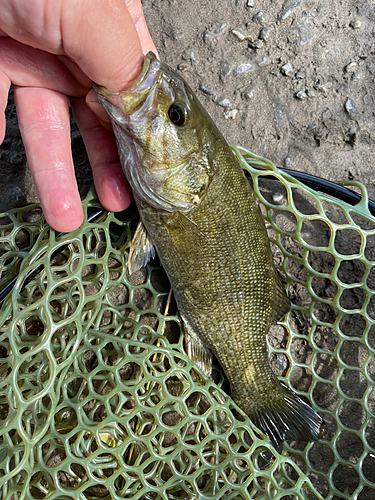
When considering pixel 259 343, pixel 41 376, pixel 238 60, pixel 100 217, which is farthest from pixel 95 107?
pixel 259 343

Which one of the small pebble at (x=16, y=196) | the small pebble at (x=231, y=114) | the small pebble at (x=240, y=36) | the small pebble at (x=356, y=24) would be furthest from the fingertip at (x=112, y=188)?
the small pebble at (x=356, y=24)

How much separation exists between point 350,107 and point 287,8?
0.74 meters

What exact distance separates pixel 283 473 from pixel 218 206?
4.21ft

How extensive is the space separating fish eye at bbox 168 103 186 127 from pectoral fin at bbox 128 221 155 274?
539mm

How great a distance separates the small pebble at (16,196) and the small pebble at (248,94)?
148 cm

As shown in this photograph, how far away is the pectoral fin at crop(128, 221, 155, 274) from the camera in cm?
199

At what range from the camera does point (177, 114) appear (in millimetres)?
1694

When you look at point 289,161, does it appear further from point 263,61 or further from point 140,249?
point 140,249

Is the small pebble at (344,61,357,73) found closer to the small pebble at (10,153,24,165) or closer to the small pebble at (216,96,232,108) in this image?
the small pebble at (216,96,232,108)

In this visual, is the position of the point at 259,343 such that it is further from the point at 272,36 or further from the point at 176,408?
the point at 272,36

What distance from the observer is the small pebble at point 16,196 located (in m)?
2.36

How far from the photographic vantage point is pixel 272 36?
95.1 inches

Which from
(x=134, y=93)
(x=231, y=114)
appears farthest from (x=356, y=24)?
(x=134, y=93)

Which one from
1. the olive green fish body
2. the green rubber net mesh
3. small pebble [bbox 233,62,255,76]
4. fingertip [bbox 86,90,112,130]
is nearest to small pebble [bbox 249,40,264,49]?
small pebble [bbox 233,62,255,76]
